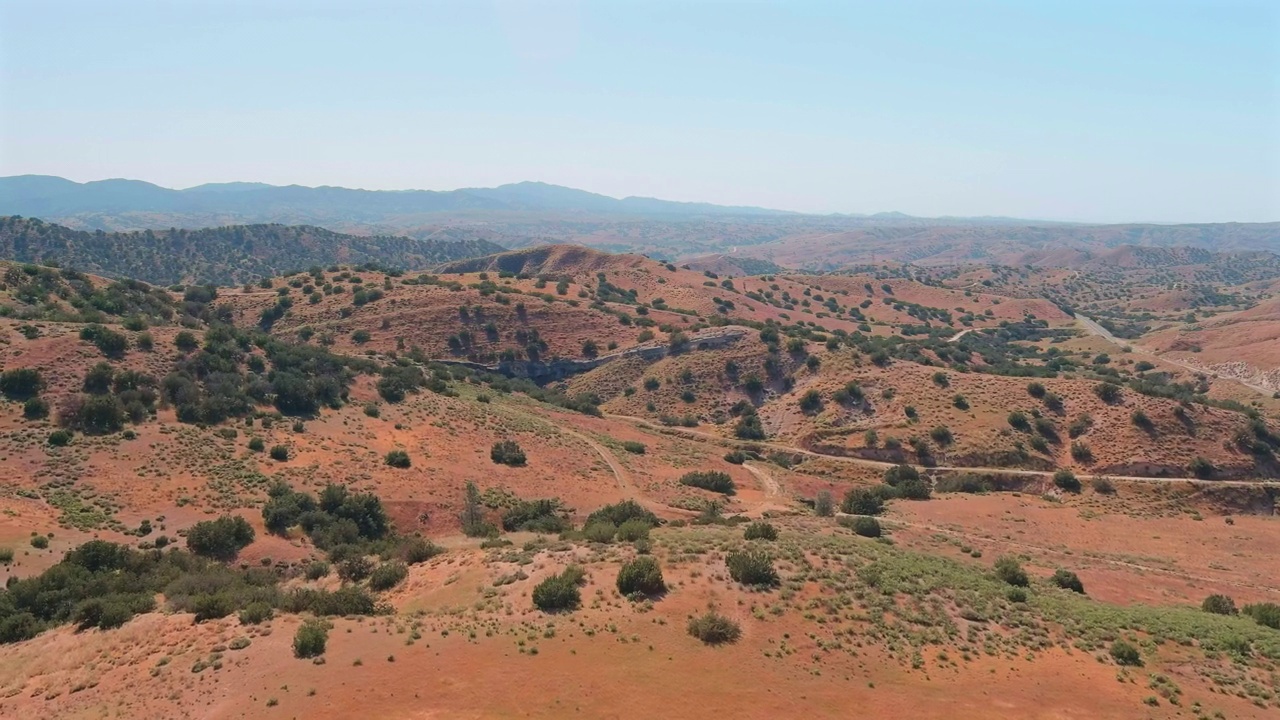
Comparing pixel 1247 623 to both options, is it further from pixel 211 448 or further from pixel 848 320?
pixel 848 320

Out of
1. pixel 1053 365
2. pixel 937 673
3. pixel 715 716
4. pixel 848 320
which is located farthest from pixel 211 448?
pixel 848 320

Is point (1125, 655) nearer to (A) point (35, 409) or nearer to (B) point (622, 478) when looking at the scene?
(B) point (622, 478)

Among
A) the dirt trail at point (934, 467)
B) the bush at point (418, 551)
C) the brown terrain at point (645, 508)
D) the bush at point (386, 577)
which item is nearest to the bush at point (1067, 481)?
the brown terrain at point (645, 508)

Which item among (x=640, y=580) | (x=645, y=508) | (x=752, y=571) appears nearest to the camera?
(x=640, y=580)

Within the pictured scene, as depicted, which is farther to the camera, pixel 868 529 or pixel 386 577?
pixel 868 529

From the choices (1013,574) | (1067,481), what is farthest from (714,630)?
(1067,481)

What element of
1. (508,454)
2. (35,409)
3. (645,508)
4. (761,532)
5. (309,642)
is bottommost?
(645,508)

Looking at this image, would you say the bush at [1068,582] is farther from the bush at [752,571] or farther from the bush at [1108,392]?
the bush at [1108,392]
